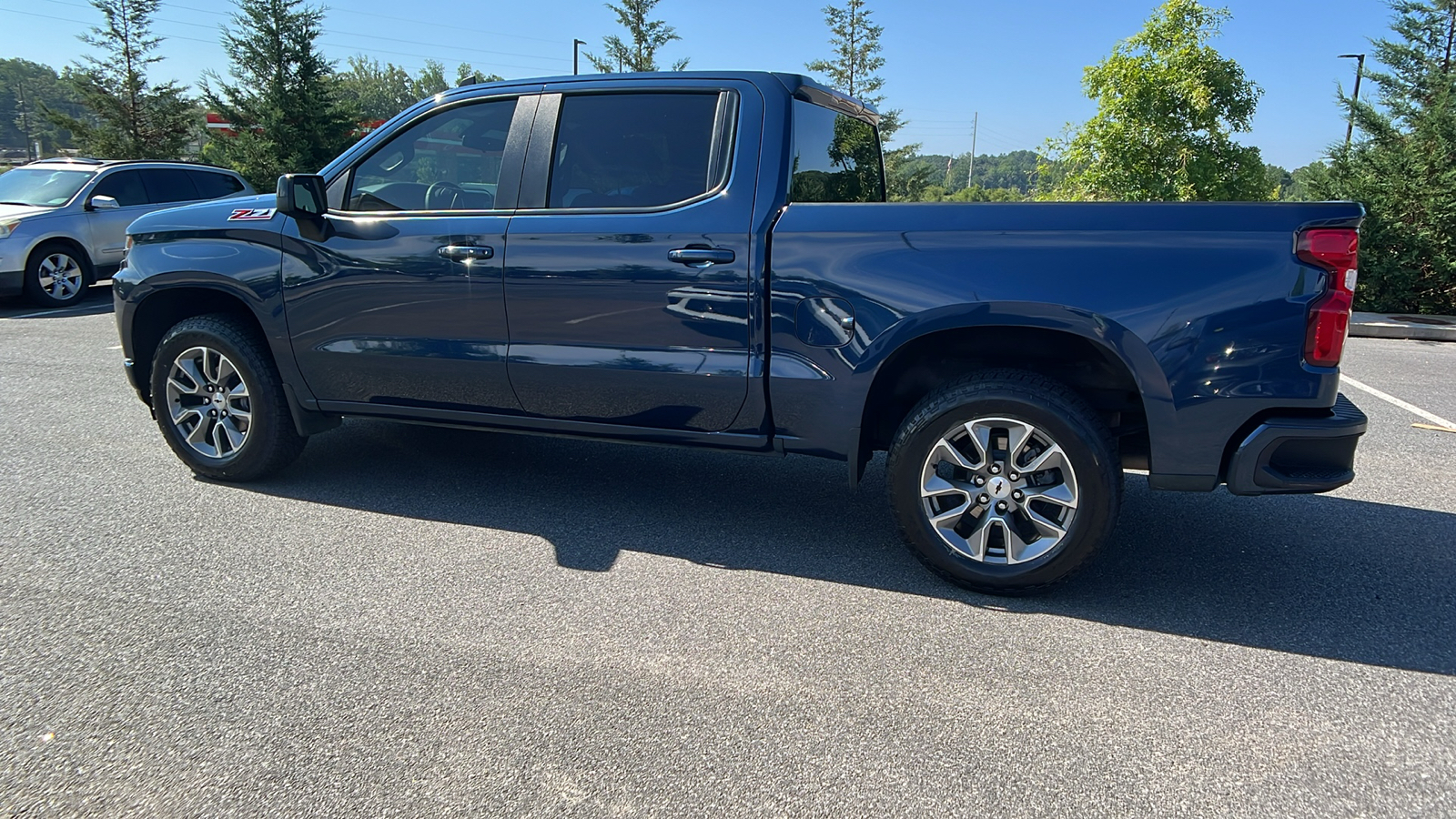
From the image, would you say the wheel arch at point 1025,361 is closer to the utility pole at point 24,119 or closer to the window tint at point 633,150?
Result: the window tint at point 633,150

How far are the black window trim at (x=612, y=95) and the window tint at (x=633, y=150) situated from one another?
0.02 metres

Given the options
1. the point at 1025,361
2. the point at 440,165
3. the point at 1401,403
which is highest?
the point at 440,165

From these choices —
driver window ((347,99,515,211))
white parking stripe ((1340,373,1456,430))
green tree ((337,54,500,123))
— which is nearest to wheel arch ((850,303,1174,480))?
driver window ((347,99,515,211))

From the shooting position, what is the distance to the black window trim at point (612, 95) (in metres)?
3.83

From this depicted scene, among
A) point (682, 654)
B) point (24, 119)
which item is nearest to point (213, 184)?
point (682, 654)

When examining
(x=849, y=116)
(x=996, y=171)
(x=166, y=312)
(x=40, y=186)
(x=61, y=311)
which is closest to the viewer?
(x=849, y=116)

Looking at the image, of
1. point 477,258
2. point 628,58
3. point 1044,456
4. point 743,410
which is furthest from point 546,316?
point 628,58

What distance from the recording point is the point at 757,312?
368 cm

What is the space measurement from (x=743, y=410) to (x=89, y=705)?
2.38 metres

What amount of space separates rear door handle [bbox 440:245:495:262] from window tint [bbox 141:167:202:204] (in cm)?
1066

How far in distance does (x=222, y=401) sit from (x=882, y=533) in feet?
11.0

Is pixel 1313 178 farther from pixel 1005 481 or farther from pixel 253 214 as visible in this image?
pixel 253 214

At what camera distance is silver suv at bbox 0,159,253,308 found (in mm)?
11156

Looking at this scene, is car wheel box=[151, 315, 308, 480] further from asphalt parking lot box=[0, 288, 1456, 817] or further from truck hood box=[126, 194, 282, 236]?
truck hood box=[126, 194, 282, 236]
